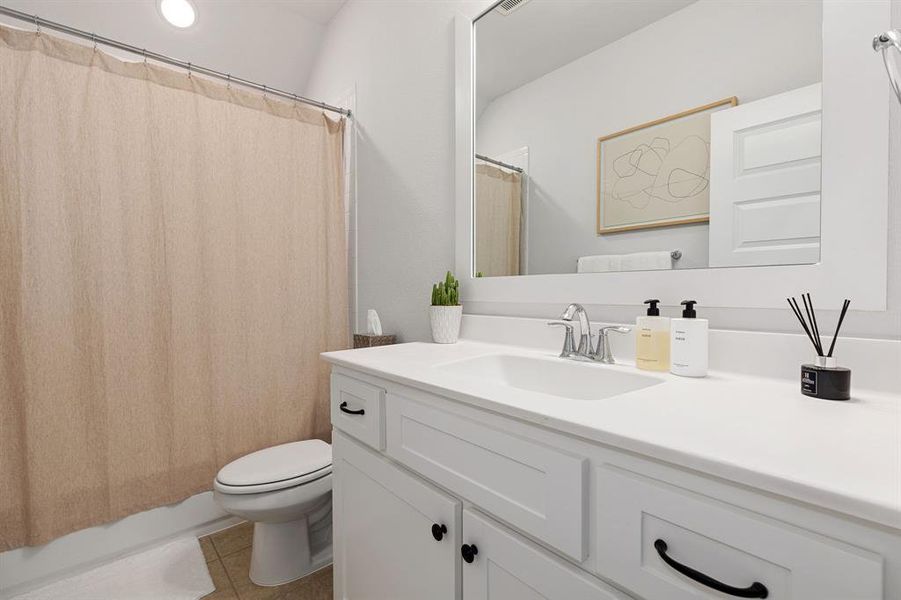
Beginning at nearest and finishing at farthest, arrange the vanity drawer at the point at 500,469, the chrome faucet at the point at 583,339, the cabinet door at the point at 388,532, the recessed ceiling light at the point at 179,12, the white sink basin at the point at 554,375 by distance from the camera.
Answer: the vanity drawer at the point at 500,469 → the cabinet door at the point at 388,532 → the white sink basin at the point at 554,375 → the chrome faucet at the point at 583,339 → the recessed ceiling light at the point at 179,12

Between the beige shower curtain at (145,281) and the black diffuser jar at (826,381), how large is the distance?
175 cm

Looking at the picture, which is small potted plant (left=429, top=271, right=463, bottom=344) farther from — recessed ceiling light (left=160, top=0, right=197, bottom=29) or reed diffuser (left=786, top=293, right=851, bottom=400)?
recessed ceiling light (left=160, top=0, right=197, bottom=29)

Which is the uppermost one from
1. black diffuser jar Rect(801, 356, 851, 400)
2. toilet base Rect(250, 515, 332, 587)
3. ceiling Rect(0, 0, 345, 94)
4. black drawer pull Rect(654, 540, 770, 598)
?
ceiling Rect(0, 0, 345, 94)

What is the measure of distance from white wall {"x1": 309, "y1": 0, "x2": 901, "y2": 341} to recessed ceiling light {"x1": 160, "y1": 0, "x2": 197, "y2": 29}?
0.69 meters

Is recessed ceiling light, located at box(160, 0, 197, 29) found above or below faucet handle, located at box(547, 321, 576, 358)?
above

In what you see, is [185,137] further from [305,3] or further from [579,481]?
[579,481]

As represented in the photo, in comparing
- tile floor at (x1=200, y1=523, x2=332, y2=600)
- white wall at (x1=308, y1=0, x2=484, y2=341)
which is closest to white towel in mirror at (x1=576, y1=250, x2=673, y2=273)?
white wall at (x1=308, y1=0, x2=484, y2=341)

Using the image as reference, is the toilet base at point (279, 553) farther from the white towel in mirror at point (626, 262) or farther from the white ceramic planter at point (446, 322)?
the white towel in mirror at point (626, 262)

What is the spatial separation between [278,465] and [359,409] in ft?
2.14

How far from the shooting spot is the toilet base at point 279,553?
1.47 metres

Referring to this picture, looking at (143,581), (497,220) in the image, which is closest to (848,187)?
(497,220)

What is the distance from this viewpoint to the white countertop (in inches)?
15.4

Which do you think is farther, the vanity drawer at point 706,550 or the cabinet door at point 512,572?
the cabinet door at point 512,572

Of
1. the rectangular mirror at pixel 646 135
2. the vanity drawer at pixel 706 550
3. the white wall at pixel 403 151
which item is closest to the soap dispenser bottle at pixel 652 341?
the rectangular mirror at pixel 646 135
